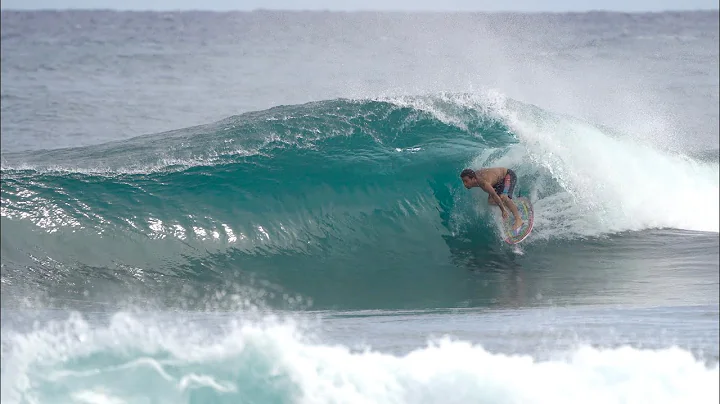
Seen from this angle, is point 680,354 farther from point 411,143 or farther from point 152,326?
point 411,143

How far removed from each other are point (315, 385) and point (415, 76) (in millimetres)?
24875

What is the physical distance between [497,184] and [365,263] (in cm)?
204

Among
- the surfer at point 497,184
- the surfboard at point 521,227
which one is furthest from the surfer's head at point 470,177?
the surfboard at point 521,227

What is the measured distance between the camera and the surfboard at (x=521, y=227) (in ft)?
37.3

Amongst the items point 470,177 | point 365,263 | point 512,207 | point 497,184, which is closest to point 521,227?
point 512,207

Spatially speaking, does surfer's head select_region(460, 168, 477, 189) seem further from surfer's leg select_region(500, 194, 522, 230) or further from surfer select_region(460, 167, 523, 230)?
surfer's leg select_region(500, 194, 522, 230)

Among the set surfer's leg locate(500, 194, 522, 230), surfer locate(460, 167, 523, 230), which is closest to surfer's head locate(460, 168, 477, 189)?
surfer locate(460, 167, 523, 230)

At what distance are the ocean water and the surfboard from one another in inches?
5.8

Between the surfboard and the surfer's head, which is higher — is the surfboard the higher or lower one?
the lower one

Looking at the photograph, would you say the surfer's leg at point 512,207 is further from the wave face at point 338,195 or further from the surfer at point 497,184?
the wave face at point 338,195

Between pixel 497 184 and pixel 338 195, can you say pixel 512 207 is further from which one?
pixel 338 195

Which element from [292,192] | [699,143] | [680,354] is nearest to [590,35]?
[699,143]

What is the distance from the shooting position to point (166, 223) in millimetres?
11797

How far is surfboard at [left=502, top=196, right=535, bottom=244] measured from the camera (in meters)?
11.4
